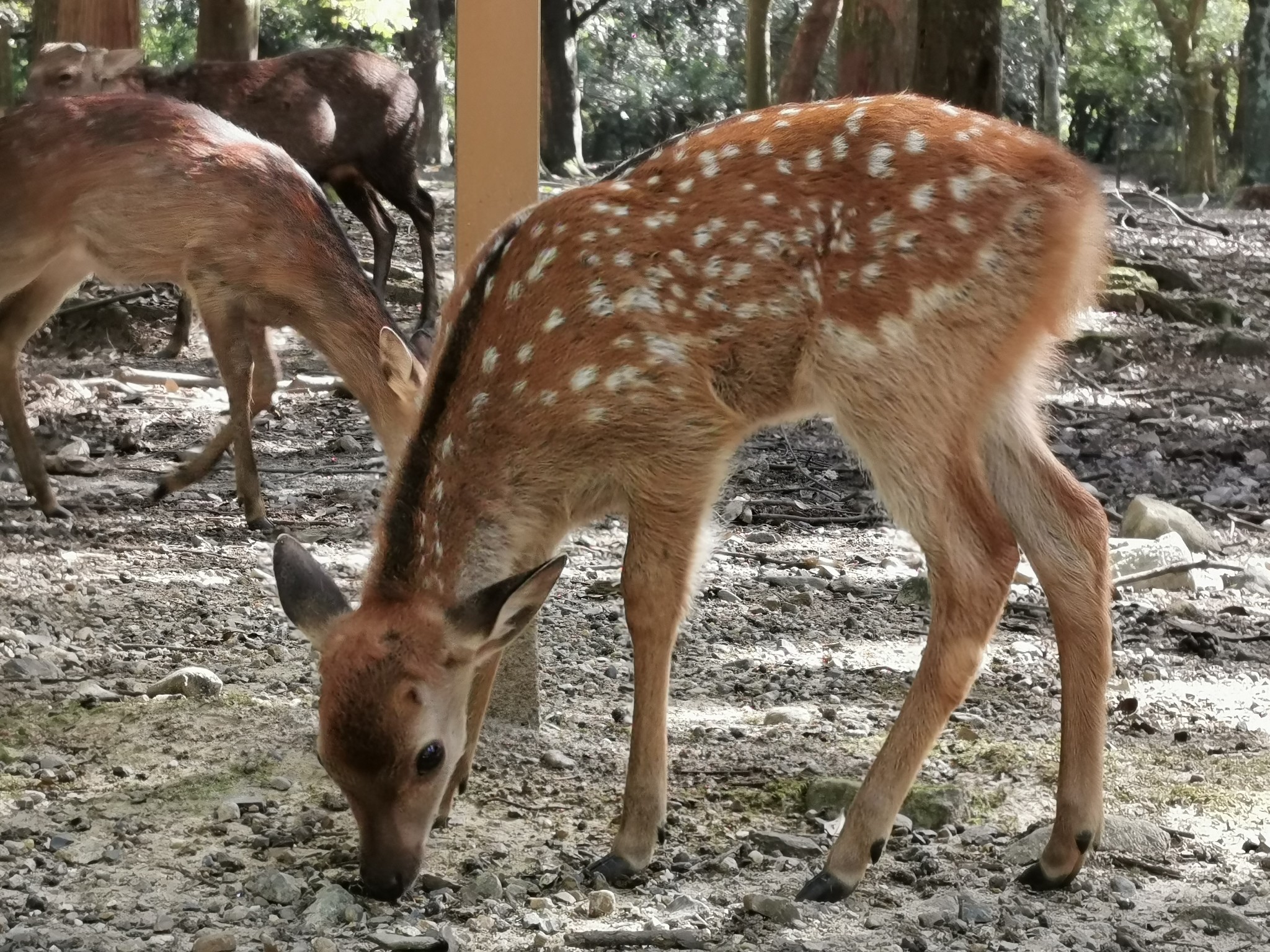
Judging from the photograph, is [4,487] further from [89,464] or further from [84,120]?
[84,120]

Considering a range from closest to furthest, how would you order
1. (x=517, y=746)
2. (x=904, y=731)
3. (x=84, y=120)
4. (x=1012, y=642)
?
(x=904, y=731), (x=517, y=746), (x=1012, y=642), (x=84, y=120)

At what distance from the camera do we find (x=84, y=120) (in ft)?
22.7

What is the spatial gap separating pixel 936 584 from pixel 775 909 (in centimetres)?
79

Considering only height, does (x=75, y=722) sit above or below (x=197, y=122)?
below

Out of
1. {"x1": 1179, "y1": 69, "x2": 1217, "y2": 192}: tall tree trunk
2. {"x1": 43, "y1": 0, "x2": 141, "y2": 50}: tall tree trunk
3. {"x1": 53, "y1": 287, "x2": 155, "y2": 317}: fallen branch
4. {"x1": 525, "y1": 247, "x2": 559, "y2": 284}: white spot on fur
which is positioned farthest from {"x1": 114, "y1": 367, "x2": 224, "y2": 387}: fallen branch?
{"x1": 1179, "y1": 69, "x2": 1217, "y2": 192}: tall tree trunk

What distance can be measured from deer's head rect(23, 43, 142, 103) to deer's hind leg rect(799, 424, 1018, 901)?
7.24 meters


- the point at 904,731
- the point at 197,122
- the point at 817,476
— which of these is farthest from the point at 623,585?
the point at 197,122

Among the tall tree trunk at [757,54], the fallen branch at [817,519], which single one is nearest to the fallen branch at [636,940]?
the fallen branch at [817,519]

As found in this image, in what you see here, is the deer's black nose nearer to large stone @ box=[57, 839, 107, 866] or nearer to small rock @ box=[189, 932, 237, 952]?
small rock @ box=[189, 932, 237, 952]

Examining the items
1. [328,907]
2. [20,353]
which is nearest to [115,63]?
[20,353]

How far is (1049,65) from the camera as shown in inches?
952

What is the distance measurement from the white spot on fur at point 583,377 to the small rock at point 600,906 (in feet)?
3.58

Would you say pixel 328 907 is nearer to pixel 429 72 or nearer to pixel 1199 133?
pixel 1199 133

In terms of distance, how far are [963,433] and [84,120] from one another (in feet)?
16.0
